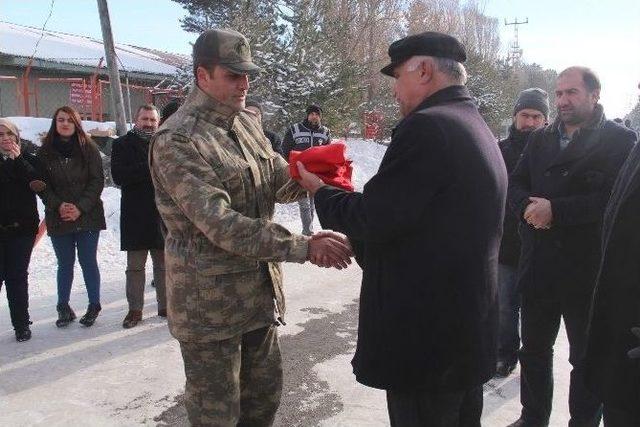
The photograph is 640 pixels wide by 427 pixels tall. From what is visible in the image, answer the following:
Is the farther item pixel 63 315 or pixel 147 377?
pixel 63 315

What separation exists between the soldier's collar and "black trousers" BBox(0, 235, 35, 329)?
9.98 feet

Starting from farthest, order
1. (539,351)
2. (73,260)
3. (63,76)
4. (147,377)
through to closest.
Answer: (63,76) < (73,260) < (147,377) < (539,351)

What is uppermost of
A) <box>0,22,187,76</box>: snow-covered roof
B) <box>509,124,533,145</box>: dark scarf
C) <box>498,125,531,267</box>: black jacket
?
<box>0,22,187,76</box>: snow-covered roof

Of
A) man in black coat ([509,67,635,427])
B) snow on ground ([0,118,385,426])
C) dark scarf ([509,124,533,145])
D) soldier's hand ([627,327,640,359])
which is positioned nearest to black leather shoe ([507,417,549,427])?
man in black coat ([509,67,635,427])

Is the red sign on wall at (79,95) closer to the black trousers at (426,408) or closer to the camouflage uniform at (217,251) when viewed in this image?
the camouflage uniform at (217,251)

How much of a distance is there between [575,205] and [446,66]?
1.31 metres

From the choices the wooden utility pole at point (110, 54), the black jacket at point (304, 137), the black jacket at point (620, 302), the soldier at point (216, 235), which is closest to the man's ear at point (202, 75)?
the soldier at point (216, 235)

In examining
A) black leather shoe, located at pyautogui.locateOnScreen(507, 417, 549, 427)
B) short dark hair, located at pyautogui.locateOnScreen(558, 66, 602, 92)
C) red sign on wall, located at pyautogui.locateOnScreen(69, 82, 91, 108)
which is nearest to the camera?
short dark hair, located at pyautogui.locateOnScreen(558, 66, 602, 92)

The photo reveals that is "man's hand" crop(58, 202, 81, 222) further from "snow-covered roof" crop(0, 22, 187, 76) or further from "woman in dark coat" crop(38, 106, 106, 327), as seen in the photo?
"snow-covered roof" crop(0, 22, 187, 76)

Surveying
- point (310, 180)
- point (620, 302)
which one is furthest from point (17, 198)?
point (620, 302)

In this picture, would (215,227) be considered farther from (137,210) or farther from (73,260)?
(73,260)

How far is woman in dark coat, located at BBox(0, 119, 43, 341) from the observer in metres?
4.49

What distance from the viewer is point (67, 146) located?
4926 mm

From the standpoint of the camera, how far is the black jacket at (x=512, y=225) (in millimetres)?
3906
